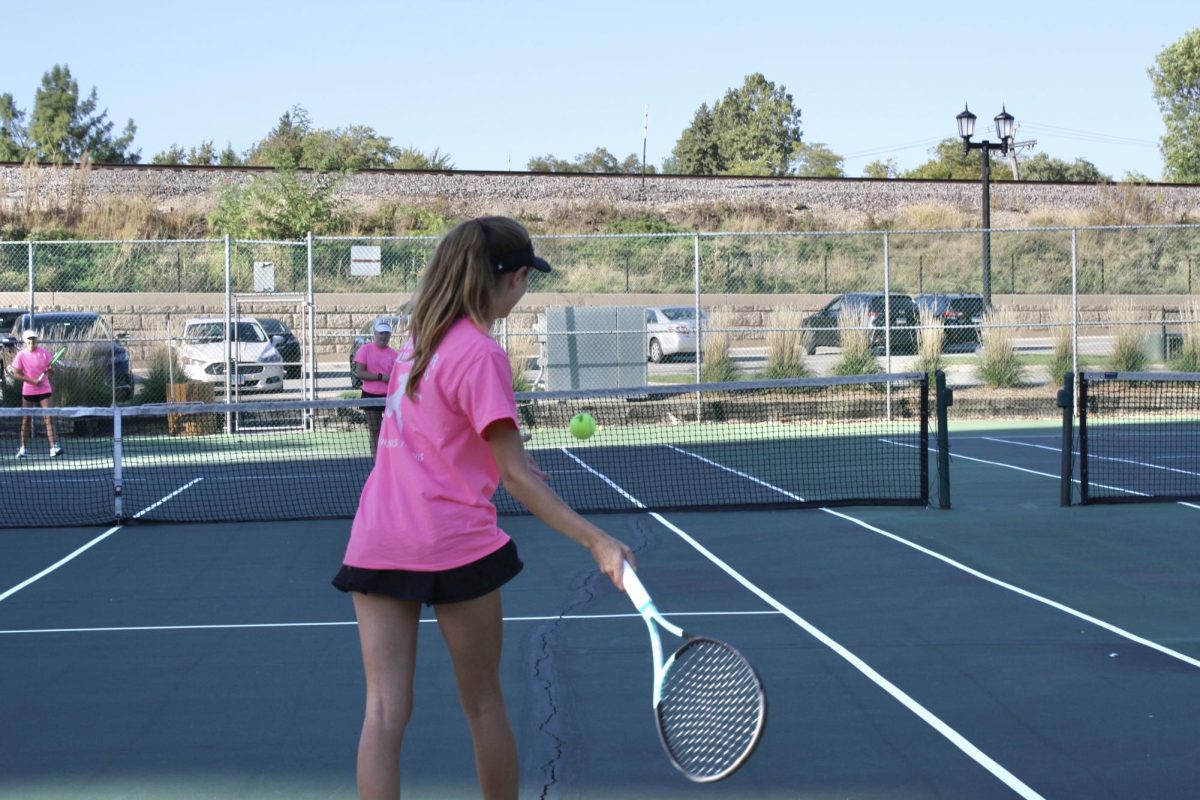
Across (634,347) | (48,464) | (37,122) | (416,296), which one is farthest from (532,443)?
(37,122)

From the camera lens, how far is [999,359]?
22.4 metres

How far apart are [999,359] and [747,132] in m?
63.7

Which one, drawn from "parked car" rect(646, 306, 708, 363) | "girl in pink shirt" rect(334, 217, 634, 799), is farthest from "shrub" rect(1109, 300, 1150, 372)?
"girl in pink shirt" rect(334, 217, 634, 799)

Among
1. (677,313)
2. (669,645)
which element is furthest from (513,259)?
(677,313)

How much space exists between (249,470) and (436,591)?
13.3 meters

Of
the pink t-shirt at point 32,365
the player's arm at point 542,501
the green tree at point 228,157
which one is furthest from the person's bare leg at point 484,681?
the green tree at point 228,157

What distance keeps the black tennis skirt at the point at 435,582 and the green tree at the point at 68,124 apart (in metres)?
71.6

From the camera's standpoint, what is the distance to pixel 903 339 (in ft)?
76.7

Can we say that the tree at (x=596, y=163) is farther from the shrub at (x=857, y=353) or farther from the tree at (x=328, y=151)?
the shrub at (x=857, y=353)

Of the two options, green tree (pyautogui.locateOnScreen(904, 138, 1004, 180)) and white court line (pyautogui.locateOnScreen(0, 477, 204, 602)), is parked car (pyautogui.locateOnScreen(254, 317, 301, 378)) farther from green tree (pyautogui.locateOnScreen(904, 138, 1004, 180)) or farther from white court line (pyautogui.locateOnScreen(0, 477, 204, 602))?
green tree (pyautogui.locateOnScreen(904, 138, 1004, 180))

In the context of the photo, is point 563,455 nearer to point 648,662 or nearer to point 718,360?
point 718,360

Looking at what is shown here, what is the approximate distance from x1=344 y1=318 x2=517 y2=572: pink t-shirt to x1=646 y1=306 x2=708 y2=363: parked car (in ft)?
68.9

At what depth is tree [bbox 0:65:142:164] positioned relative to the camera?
70.2 m

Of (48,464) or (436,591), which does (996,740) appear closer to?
(436,591)
